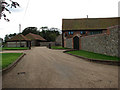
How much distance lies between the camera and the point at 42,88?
3.96 m

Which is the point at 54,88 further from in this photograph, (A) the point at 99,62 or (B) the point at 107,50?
(B) the point at 107,50

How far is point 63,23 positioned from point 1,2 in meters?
31.0

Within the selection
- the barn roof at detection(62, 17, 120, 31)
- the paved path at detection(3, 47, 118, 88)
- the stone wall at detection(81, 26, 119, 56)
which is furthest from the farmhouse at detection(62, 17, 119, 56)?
the paved path at detection(3, 47, 118, 88)

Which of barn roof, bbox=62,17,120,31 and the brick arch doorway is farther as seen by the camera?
barn roof, bbox=62,17,120,31

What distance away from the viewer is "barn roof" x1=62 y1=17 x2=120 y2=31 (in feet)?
112

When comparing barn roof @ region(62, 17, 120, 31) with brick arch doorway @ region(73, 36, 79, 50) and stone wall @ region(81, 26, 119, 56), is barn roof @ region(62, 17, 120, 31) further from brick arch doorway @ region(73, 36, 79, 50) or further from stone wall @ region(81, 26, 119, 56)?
stone wall @ region(81, 26, 119, 56)

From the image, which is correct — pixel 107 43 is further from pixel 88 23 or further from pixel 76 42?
pixel 88 23

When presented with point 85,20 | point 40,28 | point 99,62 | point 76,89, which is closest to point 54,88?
point 76,89

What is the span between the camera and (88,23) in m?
35.6

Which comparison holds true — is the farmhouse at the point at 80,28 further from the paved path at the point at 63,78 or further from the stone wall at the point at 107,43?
the paved path at the point at 63,78

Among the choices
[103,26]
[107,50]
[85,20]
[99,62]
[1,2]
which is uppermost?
[85,20]

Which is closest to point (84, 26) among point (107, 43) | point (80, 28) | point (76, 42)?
point (80, 28)

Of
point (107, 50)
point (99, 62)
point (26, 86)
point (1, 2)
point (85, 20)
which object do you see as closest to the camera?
point (26, 86)

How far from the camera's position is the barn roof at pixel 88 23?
3403 centimetres
